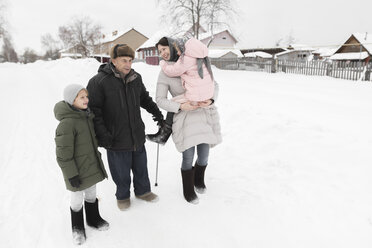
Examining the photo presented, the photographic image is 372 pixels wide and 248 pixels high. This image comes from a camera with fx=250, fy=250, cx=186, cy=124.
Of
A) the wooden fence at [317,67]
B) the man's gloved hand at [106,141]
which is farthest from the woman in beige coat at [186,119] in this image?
the wooden fence at [317,67]

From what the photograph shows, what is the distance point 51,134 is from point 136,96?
3.79 meters

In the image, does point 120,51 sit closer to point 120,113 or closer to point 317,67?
point 120,113

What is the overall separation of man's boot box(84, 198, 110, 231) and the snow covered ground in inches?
3.4

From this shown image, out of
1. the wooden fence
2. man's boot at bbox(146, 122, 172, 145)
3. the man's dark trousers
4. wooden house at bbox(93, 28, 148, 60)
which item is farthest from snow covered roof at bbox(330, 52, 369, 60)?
wooden house at bbox(93, 28, 148, 60)

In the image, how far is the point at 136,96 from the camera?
9.75 ft

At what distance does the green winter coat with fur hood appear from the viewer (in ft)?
7.55

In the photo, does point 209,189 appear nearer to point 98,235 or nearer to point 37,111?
point 98,235

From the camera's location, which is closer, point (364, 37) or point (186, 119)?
point (186, 119)

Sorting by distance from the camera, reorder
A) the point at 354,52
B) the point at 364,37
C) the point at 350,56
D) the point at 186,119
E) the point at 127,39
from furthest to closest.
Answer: the point at 127,39 → the point at 354,52 → the point at 350,56 → the point at 364,37 → the point at 186,119

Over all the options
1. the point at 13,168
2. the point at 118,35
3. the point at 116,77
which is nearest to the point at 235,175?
the point at 116,77

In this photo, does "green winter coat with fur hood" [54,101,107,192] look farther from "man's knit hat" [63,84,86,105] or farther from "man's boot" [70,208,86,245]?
"man's boot" [70,208,86,245]

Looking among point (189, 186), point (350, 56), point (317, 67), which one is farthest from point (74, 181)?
point (350, 56)

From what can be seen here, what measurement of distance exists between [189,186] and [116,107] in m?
1.40

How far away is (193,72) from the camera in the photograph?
280cm
